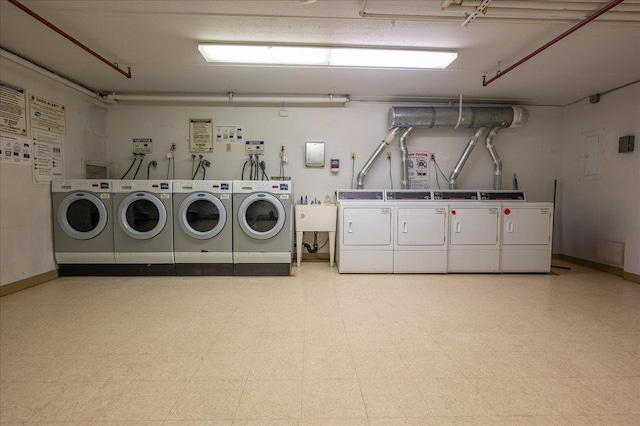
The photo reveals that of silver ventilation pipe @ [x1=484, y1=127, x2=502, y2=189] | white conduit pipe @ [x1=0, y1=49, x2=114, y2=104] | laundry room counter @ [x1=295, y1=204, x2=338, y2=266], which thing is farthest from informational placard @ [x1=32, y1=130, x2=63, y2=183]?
silver ventilation pipe @ [x1=484, y1=127, x2=502, y2=189]

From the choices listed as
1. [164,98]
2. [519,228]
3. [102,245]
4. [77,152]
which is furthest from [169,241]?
[519,228]

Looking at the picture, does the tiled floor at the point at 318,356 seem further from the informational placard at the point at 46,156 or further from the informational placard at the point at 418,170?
the informational placard at the point at 418,170

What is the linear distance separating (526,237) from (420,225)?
147 cm

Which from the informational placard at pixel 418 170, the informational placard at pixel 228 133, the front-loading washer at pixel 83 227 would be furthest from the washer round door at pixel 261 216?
the informational placard at pixel 418 170

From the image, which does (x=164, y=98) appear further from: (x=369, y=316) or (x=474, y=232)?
(x=474, y=232)

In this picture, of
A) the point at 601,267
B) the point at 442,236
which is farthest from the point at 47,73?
the point at 601,267

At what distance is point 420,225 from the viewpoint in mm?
3795

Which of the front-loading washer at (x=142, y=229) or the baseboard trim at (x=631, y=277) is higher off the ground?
the front-loading washer at (x=142, y=229)

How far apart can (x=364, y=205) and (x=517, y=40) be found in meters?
2.27

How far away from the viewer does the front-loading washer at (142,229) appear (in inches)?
139

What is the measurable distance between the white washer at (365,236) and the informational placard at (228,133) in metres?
2.03

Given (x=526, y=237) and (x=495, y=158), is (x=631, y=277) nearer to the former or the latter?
(x=526, y=237)

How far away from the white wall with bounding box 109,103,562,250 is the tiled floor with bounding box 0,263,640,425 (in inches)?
79.9

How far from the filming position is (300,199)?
448 cm
